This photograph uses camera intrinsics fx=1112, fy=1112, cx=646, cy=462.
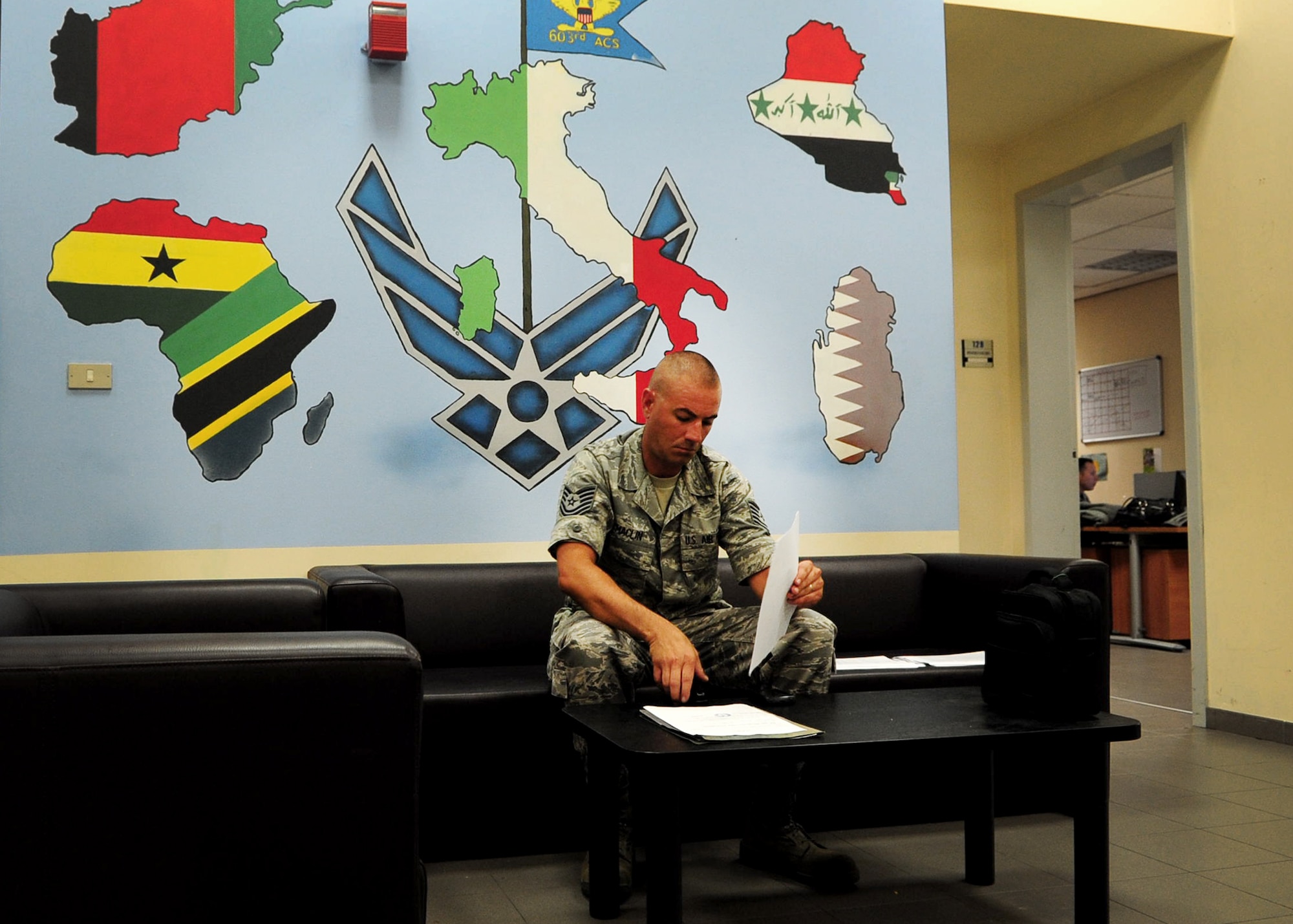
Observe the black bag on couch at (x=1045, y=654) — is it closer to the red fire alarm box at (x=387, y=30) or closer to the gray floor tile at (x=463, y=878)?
the gray floor tile at (x=463, y=878)

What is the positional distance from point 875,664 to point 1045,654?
0.93 meters

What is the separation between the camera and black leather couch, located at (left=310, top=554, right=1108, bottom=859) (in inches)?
97.8

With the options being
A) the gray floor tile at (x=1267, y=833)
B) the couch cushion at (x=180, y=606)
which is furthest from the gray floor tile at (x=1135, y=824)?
the couch cushion at (x=180, y=606)

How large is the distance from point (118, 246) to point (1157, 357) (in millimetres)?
8210

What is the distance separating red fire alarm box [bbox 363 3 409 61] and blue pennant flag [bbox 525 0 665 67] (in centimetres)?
39

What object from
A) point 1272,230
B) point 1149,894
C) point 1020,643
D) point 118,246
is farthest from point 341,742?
point 1272,230

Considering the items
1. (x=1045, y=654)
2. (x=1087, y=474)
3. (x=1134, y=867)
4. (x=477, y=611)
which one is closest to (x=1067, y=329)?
(x=1087, y=474)

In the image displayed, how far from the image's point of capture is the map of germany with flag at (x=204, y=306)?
9.91 feet

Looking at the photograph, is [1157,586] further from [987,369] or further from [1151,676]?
[987,369]

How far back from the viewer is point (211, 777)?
3.91 feet

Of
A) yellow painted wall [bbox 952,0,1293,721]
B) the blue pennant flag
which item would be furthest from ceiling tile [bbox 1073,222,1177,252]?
the blue pennant flag

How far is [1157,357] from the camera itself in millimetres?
9039

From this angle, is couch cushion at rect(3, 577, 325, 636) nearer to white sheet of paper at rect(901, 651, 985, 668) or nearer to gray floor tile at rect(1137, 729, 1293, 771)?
white sheet of paper at rect(901, 651, 985, 668)

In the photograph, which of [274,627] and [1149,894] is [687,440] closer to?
[274,627]
